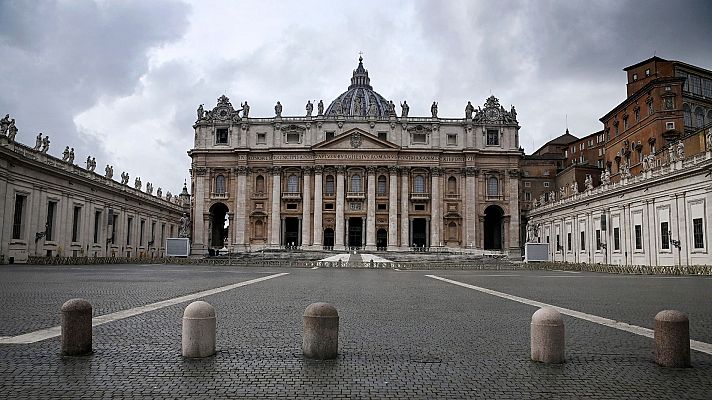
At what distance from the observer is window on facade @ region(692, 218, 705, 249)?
Result: 38812mm

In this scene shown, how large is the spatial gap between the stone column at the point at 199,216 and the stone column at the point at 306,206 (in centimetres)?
1399

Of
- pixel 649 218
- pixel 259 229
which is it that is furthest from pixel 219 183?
pixel 649 218

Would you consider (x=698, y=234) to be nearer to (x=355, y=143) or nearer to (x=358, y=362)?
(x=358, y=362)

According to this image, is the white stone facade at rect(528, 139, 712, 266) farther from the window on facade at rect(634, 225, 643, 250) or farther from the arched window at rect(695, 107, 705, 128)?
the arched window at rect(695, 107, 705, 128)

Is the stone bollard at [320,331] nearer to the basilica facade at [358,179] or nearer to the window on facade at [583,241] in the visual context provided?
the window on facade at [583,241]

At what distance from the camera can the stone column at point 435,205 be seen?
8419cm

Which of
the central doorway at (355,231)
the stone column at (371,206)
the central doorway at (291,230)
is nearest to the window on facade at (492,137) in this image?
the stone column at (371,206)

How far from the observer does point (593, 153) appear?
266ft

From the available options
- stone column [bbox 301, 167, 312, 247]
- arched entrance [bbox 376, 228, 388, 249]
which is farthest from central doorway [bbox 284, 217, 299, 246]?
arched entrance [bbox 376, 228, 388, 249]

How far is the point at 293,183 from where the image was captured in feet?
283

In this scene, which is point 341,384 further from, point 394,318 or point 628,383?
point 394,318

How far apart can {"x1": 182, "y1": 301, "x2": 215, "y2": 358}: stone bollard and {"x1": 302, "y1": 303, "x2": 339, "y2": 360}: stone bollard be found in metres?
1.14

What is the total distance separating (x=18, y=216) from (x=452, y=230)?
2238 inches

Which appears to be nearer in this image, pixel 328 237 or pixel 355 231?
pixel 328 237
